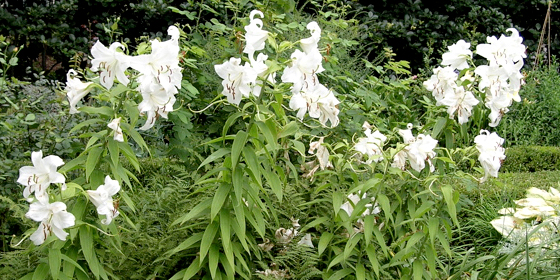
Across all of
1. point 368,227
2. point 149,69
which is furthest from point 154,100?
point 368,227

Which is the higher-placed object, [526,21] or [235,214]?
[235,214]

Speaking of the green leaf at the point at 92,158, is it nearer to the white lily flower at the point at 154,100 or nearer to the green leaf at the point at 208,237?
the white lily flower at the point at 154,100

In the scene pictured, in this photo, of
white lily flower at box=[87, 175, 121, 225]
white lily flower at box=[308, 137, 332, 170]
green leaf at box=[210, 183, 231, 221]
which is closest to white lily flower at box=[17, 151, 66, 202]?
white lily flower at box=[87, 175, 121, 225]

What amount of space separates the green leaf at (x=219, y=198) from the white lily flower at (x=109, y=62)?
0.59 m

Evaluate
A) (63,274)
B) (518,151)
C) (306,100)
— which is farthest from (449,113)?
(518,151)

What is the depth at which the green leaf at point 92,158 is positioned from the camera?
238 centimetres

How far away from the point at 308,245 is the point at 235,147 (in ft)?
2.73

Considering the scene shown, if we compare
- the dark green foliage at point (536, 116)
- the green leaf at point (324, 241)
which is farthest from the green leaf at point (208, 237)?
the dark green foliage at point (536, 116)

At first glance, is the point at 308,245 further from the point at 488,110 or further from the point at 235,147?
the point at 488,110

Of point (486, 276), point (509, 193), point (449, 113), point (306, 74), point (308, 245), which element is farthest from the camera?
point (509, 193)

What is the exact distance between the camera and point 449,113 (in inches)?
113

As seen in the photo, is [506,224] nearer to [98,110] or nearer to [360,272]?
[360,272]

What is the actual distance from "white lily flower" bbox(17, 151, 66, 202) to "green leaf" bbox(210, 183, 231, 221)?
586 millimetres

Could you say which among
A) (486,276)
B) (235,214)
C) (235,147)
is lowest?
(486,276)
